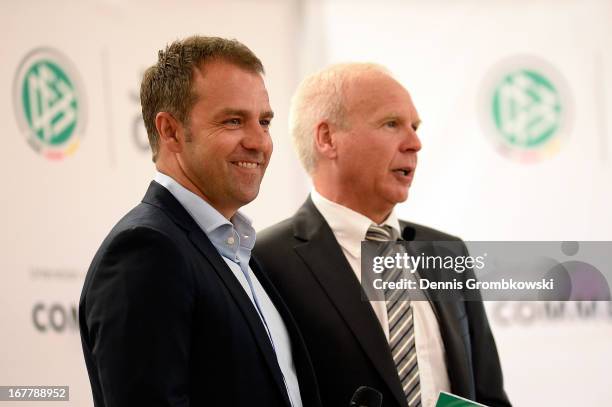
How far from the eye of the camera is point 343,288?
2.85 meters

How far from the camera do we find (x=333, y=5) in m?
4.29

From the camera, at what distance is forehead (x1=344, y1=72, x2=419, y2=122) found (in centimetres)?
311

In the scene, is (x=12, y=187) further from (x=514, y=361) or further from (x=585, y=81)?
(x=585, y=81)

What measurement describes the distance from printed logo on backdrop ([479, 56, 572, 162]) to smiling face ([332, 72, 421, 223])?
1.26m

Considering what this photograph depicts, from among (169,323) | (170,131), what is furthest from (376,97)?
(169,323)

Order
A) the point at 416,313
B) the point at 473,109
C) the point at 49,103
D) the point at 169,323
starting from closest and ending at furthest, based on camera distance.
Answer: the point at 169,323, the point at 416,313, the point at 49,103, the point at 473,109

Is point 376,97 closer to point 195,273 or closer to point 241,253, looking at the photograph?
point 241,253

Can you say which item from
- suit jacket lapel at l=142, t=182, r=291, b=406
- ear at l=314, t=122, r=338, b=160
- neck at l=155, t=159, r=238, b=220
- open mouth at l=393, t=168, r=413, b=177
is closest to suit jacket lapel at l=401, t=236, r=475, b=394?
open mouth at l=393, t=168, r=413, b=177

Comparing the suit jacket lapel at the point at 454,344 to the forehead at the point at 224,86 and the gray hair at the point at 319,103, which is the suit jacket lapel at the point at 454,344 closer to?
the gray hair at the point at 319,103

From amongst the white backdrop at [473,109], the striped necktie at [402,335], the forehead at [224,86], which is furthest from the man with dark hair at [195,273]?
the white backdrop at [473,109]

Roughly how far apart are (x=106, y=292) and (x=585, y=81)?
310 centimetres

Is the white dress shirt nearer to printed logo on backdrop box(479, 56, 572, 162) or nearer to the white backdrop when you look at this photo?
the white backdrop

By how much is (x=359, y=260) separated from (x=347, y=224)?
14 centimetres

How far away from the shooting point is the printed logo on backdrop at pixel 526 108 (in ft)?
14.0
